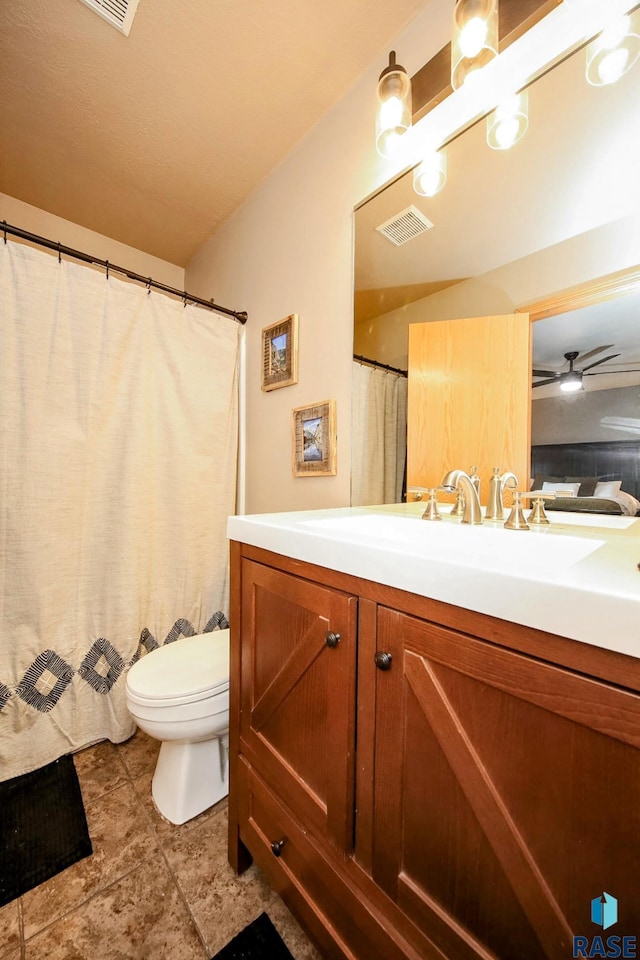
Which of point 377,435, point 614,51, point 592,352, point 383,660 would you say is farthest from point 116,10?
point 383,660

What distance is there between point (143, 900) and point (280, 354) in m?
1.76

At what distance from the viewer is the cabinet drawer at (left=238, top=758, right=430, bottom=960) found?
610 mm

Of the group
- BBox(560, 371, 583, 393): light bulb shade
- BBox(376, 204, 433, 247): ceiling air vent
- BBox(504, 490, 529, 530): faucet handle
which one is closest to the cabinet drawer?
BBox(504, 490, 529, 530): faucet handle

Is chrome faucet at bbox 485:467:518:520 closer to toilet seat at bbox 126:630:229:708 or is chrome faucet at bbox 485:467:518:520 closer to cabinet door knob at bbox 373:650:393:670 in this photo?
cabinet door knob at bbox 373:650:393:670

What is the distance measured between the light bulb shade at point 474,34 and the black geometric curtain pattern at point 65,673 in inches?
83.0

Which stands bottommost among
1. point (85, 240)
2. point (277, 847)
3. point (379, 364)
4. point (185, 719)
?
point (277, 847)

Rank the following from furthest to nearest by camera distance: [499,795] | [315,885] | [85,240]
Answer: [85,240] < [315,885] < [499,795]

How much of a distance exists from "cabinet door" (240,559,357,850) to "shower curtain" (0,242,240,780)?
0.82 m

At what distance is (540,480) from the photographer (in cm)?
90

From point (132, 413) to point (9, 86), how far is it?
1.18 metres

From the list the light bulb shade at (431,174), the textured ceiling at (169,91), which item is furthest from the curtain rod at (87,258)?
the light bulb shade at (431,174)

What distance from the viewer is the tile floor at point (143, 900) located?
0.81 metres

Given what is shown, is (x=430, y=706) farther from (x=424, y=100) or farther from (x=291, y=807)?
(x=424, y=100)

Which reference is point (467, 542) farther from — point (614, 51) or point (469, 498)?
point (614, 51)
